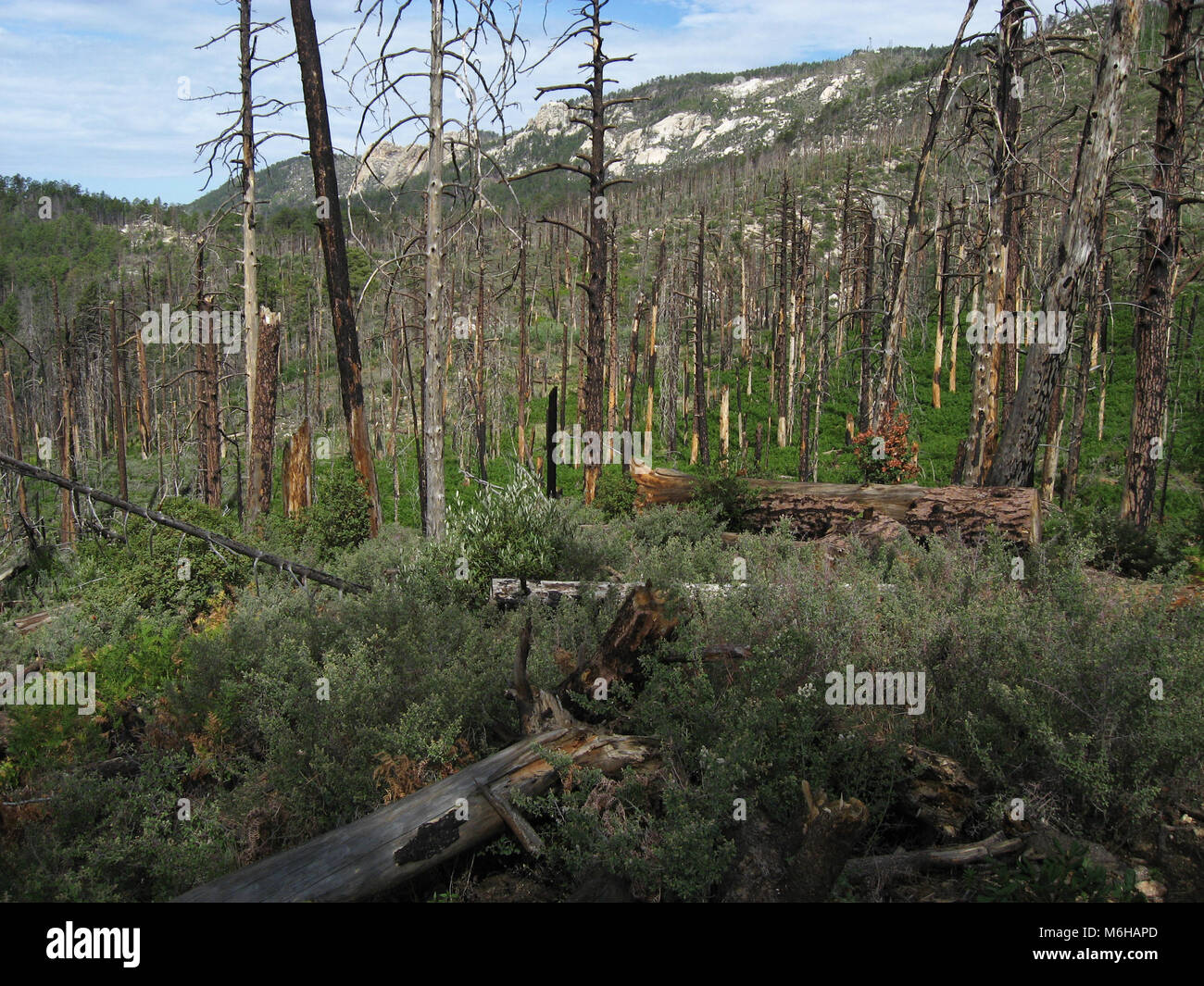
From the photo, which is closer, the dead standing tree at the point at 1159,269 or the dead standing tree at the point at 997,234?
the dead standing tree at the point at 1159,269

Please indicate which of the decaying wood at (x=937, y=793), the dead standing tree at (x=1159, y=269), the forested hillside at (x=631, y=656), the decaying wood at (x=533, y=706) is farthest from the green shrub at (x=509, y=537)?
the dead standing tree at (x=1159, y=269)

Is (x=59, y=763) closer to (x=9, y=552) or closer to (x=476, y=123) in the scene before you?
(x=476, y=123)

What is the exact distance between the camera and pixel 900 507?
9.97 metres

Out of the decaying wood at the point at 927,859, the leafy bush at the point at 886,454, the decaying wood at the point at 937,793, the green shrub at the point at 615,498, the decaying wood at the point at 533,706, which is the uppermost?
the leafy bush at the point at 886,454

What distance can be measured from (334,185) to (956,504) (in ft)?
30.1

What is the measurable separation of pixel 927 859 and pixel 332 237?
33.5 feet

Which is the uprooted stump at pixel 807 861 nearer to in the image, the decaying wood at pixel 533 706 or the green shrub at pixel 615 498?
the decaying wood at pixel 533 706

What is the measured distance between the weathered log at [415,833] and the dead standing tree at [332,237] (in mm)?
7144

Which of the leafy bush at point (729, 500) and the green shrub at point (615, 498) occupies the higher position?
the leafy bush at point (729, 500)

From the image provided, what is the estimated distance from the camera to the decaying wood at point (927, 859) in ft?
11.5
